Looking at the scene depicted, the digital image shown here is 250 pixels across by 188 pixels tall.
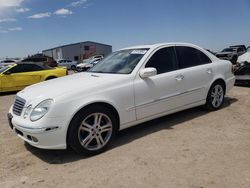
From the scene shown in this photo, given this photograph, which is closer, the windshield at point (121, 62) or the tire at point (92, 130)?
the tire at point (92, 130)

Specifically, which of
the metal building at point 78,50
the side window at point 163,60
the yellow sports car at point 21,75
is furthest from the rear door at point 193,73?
the metal building at point 78,50

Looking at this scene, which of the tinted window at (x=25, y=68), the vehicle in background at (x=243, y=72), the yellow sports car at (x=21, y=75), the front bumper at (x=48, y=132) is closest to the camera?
the front bumper at (x=48, y=132)

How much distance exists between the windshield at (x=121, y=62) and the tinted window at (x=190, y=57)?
2.60 feet

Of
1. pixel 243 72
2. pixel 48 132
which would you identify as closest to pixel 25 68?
pixel 243 72

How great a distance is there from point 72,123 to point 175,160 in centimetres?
150

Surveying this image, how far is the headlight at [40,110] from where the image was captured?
3920mm

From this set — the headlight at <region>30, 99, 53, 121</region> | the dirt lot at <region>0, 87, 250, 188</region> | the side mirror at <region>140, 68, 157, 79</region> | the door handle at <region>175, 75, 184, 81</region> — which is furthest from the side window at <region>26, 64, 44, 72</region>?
the headlight at <region>30, 99, 53, 121</region>

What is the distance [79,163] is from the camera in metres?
3.99

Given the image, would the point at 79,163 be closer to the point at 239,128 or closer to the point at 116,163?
the point at 116,163

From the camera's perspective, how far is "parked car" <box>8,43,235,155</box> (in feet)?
13.0

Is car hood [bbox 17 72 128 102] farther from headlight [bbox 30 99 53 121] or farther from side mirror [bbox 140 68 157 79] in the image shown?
side mirror [bbox 140 68 157 79]

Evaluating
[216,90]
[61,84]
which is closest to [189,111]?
[216,90]

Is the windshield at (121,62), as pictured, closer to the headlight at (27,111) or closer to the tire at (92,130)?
the tire at (92,130)

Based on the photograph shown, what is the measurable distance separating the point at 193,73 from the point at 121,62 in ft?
4.78
